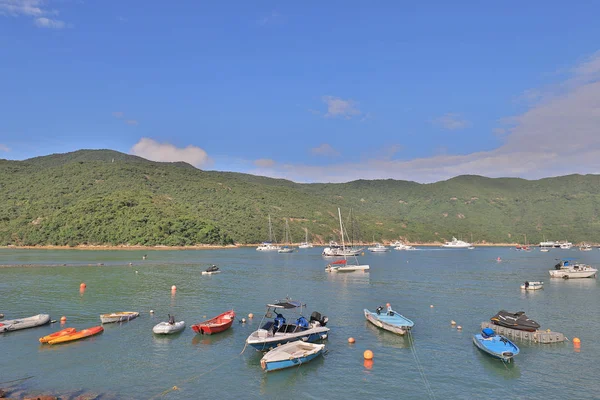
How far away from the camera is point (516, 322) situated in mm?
36281

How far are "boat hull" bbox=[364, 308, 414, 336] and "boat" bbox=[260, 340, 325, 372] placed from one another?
382 inches

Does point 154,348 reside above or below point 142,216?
below

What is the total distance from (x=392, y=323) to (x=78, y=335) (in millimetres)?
28449

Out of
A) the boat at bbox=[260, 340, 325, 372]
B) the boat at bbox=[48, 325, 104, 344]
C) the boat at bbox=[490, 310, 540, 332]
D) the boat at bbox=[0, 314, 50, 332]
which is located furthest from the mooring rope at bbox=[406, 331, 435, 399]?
the boat at bbox=[0, 314, 50, 332]

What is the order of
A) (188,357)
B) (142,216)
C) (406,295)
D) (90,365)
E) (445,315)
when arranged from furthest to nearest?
(142,216) → (406,295) → (445,315) → (188,357) → (90,365)

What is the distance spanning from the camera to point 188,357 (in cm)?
3042

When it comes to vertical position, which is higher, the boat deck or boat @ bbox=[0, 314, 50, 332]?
boat @ bbox=[0, 314, 50, 332]

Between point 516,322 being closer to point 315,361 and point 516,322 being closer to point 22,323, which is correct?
point 315,361

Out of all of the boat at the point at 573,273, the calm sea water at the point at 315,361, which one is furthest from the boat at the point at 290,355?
the boat at the point at 573,273

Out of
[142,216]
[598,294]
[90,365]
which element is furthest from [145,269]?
[142,216]

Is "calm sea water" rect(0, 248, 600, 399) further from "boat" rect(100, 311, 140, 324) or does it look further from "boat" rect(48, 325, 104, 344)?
"boat" rect(100, 311, 140, 324)

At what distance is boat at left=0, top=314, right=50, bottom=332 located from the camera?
36.4 metres

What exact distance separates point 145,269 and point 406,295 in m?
63.7

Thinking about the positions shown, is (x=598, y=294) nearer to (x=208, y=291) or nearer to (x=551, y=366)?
(x=551, y=366)
